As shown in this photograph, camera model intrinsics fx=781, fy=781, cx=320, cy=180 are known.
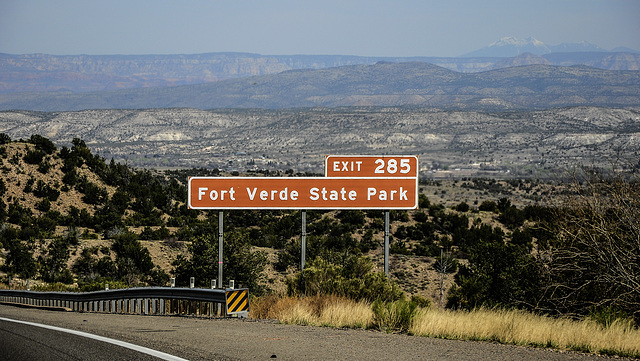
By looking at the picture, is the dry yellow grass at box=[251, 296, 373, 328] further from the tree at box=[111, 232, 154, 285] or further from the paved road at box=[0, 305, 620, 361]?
the tree at box=[111, 232, 154, 285]

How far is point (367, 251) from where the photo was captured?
47969 millimetres

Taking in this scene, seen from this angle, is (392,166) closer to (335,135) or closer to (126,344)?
(126,344)

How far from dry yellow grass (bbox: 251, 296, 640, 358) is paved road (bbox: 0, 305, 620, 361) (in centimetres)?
38

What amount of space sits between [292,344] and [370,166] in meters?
9.76

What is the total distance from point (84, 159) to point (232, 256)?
119 ft

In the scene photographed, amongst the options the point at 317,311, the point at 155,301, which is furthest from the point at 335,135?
the point at 317,311

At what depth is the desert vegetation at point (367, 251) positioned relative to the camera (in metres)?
13.1

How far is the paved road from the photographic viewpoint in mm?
9414

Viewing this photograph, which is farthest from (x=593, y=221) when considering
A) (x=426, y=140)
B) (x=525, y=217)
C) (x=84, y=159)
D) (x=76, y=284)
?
(x=426, y=140)

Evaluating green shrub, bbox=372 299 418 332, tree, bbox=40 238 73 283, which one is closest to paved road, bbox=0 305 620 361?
green shrub, bbox=372 299 418 332

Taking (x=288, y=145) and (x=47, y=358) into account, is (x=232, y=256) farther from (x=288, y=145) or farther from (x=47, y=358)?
(x=288, y=145)

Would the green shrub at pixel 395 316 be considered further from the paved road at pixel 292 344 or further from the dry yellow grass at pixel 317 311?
the paved road at pixel 292 344

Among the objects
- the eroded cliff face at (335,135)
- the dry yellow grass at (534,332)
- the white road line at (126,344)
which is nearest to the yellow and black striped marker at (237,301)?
the white road line at (126,344)

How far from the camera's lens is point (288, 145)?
15962 cm
